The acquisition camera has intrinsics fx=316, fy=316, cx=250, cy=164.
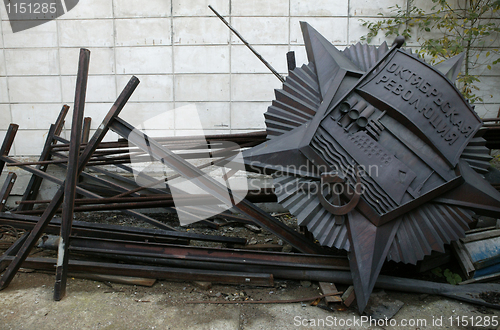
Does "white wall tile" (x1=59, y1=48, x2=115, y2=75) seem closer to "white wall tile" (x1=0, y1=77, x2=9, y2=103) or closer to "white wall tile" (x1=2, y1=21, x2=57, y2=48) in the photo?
"white wall tile" (x1=2, y1=21, x2=57, y2=48)

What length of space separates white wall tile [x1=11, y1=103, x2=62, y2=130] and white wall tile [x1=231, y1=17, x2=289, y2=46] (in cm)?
294

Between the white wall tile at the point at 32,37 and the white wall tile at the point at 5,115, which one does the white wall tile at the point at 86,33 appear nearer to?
the white wall tile at the point at 32,37

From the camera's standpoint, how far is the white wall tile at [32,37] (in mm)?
4723

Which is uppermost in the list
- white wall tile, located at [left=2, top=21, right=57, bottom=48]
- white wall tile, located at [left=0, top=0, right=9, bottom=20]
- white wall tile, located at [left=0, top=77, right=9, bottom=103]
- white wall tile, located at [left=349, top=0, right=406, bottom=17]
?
white wall tile, located at [left=349, top=0, right=406, bottom=17]

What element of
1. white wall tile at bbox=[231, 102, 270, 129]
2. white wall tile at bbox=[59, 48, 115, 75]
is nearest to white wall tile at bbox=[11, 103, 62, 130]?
white wall tile at bbox=[59, 48, 115, 75]

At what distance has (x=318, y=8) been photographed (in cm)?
457

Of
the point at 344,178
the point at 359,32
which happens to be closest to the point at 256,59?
the point at 359,32

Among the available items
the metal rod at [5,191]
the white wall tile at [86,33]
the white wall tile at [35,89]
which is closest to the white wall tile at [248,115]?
the white wall tile at [86,33]

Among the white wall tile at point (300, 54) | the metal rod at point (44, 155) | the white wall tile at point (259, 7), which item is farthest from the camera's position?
the white wall tile at point (300, 54)

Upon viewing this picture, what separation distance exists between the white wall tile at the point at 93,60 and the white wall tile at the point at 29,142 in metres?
1.02

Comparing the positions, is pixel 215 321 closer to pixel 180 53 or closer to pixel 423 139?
pixel 423 139

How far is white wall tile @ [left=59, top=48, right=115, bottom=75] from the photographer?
4699 mm

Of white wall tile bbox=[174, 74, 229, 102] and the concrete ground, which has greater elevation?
white wall tile bbox=[174, 74, 229, 102]

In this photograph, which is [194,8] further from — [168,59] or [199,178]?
[199,178]
